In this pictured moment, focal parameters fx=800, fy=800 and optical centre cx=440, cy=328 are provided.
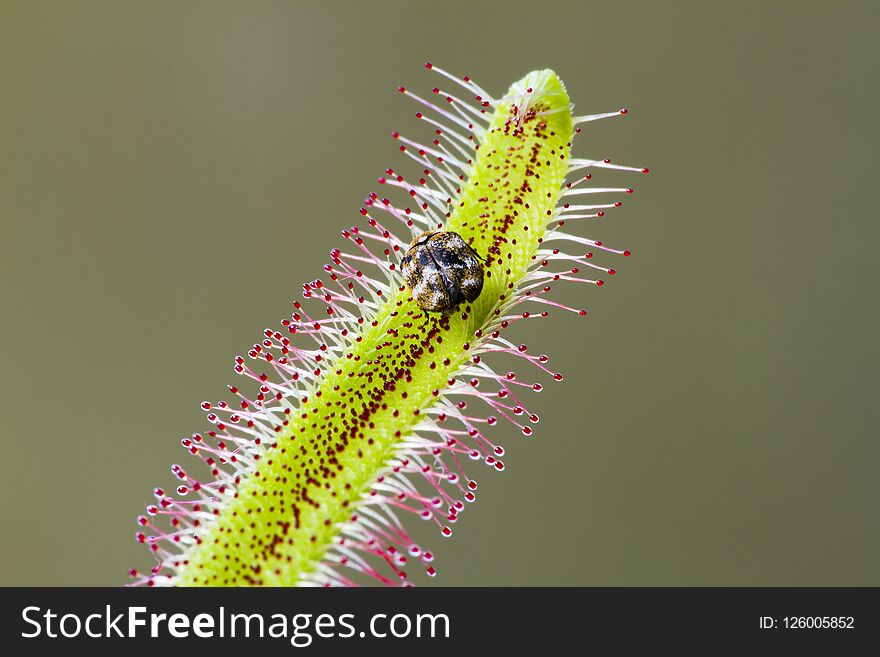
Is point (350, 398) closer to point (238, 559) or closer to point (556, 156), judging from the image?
point (238, 559)

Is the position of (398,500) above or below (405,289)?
below

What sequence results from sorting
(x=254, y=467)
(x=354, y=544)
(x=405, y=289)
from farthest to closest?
(x=405, y=289) < (x=254, y=467) < (x=354, y=544)

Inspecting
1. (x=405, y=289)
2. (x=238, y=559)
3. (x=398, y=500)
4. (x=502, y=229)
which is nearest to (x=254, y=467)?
(x=238, y=559)

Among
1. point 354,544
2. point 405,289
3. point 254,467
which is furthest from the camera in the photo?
point 405,289

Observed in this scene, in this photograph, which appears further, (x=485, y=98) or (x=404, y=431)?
(x=485, y=98)

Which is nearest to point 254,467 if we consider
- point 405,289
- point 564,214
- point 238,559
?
point 238,559

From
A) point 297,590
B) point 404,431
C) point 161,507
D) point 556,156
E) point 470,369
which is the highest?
point 556,156
